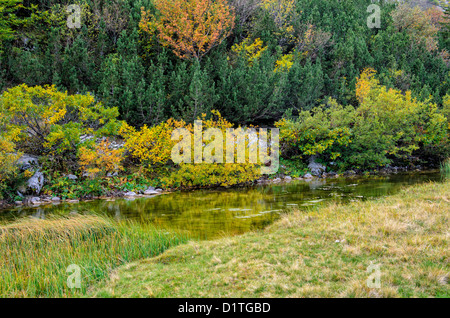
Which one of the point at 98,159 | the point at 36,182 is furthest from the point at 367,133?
the point at 36,182

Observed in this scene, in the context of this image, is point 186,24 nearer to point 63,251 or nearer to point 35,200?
point 35,200

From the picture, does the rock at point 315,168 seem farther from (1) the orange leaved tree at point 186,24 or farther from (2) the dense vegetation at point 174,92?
(1) the orange leaved tree at point 186,24

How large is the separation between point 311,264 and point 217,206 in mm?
7134

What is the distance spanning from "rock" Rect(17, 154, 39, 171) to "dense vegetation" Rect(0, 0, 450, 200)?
38 centimetres

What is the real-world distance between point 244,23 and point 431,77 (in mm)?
22364

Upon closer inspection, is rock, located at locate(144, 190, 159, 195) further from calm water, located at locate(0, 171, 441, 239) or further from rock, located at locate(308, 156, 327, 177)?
rock, located at locate(308, 156, 327, 177)

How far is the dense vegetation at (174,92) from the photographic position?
14930 mm

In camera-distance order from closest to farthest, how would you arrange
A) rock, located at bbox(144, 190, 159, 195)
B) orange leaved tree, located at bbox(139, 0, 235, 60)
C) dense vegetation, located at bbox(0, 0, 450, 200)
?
dense vegetation, located at bbox(0, 0, 450, 200)
rock, located at bbox(144, 190, 159, 195)
orange leaved tree, located at bbox(139, 0, 235, 60)

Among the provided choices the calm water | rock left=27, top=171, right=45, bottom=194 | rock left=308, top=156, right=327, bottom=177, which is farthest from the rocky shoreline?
the calm water

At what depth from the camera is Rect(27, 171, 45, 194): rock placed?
1352 centimetres

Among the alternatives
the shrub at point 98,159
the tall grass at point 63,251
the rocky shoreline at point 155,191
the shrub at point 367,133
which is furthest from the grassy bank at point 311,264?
the shrub at point 367,133

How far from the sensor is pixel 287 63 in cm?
2752
